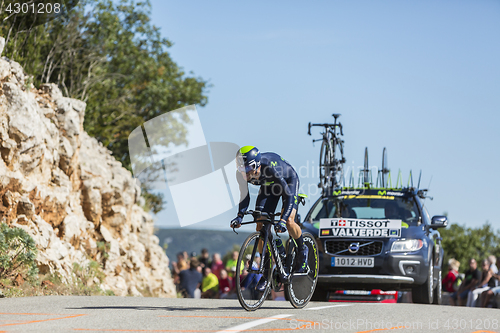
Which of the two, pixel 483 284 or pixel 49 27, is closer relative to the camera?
pixel 483 284

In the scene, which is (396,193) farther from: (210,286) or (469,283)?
(210,286)

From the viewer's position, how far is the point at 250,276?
7332mm

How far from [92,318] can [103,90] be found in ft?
50.7

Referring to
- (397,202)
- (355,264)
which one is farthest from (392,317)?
(397,202)

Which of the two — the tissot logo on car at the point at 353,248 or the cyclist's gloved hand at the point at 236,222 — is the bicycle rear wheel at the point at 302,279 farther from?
the tissot logo on car at the point at 353,248

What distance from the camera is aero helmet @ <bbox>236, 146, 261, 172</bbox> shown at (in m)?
7.13

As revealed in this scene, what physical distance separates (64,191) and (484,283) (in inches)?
373

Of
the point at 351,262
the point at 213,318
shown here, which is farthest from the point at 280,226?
the point at 351,262

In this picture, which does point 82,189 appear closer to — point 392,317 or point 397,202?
point 397,202

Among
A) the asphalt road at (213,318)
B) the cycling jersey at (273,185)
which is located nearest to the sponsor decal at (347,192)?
the asphalt road at (213,318)

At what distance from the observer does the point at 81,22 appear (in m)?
20.2

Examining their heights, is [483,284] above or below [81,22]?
below

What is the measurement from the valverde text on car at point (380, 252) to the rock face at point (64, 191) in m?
5.06

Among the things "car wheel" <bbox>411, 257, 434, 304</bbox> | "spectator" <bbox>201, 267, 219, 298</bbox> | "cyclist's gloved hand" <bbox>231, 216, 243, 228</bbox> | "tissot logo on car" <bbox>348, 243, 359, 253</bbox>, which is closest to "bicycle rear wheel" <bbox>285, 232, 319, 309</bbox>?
"cyclist's gloved hand" <bbox>231, 216, 243, 228</bbox>
